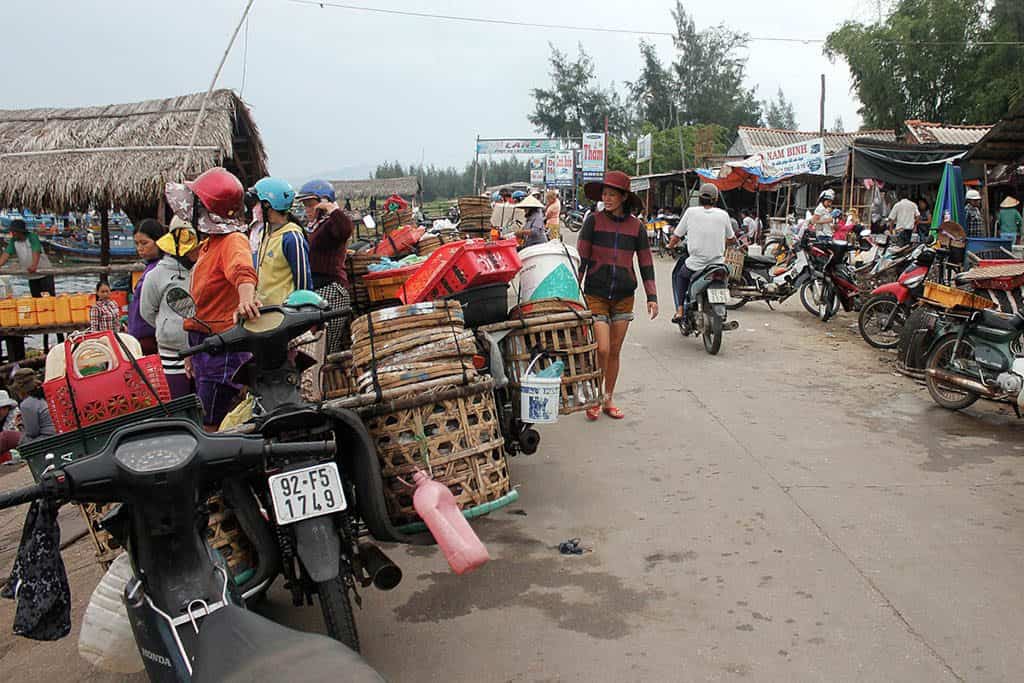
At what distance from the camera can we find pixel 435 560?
13.2ft

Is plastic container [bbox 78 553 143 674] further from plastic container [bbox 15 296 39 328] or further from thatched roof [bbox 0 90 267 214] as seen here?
plastic container [bbox 15 296 39 328]

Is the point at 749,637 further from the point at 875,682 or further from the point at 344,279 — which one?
the point at 344,279

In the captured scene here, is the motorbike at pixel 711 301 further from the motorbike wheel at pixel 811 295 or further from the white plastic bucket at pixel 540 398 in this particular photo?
the white plastic bucket at pixel 540 398

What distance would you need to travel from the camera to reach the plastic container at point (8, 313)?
35.8ft

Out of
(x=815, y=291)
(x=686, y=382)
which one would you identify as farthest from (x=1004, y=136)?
(x=686, y=382)

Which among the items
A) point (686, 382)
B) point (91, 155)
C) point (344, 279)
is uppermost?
point (91, 155)

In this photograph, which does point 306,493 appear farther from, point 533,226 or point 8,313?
point 533,226

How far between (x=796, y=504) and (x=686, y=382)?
308 cm

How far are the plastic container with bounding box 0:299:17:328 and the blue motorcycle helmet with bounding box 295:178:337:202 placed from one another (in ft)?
21.0

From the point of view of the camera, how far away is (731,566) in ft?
12.4

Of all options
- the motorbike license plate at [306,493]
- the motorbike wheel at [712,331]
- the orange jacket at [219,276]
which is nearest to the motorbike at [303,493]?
the motorbike license plate at [306,493]

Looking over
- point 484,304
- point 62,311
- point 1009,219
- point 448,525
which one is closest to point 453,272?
point 484,304

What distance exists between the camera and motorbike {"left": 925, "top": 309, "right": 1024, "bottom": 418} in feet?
18.6

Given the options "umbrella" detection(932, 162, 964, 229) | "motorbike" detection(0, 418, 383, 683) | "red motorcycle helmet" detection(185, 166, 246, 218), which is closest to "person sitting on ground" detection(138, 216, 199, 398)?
"red motorcycle helmet" detection(185, 166, 246, 218)
